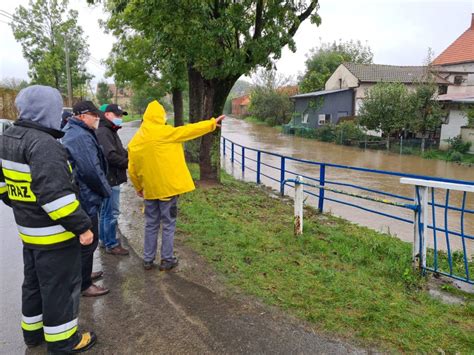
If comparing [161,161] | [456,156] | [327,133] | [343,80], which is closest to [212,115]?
[161,161]

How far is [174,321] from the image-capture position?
3166 mm

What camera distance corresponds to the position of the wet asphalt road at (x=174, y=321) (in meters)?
2.83

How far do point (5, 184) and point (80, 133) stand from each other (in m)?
0.82

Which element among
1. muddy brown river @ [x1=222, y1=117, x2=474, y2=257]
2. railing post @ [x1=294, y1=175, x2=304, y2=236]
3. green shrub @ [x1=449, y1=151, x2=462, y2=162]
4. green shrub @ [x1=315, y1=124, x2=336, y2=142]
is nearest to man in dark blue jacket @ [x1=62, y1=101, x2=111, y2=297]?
railing post @ [x1=294, y1=175, x2=304, y2=236]

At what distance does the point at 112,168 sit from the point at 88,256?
1.42m

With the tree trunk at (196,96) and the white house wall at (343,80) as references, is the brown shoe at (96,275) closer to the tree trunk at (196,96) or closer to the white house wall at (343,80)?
the tree trunk at (196,96)

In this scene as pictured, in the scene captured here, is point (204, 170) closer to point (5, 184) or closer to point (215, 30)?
point (215, 30)

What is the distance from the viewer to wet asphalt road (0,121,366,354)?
2826 millimetres

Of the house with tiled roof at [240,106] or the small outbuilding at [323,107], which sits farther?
the house with tiled roof at [240,106]

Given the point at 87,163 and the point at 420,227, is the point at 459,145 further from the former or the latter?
the point at 87,163

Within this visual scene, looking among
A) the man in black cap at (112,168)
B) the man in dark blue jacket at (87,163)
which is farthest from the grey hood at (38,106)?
the man in black cap at (112,168)

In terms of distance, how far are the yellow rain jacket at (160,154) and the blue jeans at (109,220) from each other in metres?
0.88

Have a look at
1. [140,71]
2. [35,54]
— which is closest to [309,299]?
[140,71]

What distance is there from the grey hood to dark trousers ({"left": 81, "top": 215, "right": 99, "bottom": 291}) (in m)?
1.15
